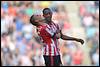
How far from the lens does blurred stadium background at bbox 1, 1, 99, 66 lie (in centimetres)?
1627

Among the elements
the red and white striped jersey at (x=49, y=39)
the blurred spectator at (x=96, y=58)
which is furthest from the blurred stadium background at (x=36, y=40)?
the red and white striped jersey at (x=49, y=39)

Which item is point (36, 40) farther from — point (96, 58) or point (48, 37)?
point (48, 37)

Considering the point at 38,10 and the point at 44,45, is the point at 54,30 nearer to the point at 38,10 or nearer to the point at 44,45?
the point at 44,45

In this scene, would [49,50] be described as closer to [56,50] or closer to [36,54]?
[56,50]

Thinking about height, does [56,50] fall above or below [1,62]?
above

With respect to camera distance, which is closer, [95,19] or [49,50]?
[49,50]

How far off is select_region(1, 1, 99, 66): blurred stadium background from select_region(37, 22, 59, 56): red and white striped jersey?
744cm

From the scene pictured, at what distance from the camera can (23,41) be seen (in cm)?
1631

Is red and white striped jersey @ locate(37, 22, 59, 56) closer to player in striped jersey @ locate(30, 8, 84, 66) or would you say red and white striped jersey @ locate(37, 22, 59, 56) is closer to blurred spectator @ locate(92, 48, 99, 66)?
player in striped jersey @ locate(30, 8, 84, 66)

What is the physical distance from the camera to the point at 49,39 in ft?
28.5

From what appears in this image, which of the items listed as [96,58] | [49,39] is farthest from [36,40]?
[49,39]

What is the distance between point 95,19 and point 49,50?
26.6ft

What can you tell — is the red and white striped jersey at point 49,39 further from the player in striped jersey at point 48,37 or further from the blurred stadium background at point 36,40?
the blurred stadium background at point 36,40

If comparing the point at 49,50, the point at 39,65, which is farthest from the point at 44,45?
the point at 39,65
